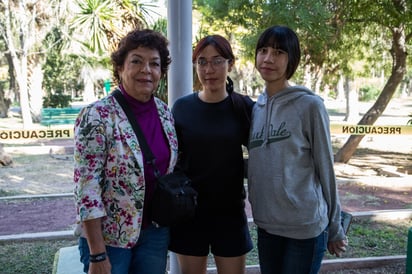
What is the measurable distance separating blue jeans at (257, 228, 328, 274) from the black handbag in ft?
1.59

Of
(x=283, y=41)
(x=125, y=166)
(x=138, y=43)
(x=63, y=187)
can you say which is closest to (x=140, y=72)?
(x=138, y=43)

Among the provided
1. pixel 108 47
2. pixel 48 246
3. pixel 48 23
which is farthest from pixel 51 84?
pixel 48 246

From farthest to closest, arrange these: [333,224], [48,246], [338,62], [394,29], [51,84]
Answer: [51,84] → [338,62] → [394,29] → [48,246] → [333,224]

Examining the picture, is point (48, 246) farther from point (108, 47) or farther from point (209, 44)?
point (108, 47)

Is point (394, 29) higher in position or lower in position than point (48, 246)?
higher

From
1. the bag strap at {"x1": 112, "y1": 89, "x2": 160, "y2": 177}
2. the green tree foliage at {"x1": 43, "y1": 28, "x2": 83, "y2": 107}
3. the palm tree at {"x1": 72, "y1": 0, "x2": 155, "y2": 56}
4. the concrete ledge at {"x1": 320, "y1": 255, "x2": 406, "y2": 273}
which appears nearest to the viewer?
the bag strap at {"x1": 112, "y1": 89, "x2": 160, "y2": 177}

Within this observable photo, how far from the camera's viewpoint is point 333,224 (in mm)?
2123

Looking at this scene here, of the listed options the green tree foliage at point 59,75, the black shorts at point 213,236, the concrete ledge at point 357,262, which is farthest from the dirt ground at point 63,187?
the green tree foliage at point 59,75

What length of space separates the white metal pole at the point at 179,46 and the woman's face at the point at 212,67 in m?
0.50

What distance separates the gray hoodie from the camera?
199 centimetres

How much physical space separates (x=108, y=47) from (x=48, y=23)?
1070cm

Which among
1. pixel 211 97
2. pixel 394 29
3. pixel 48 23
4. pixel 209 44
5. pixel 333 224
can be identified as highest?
pixel 48 23

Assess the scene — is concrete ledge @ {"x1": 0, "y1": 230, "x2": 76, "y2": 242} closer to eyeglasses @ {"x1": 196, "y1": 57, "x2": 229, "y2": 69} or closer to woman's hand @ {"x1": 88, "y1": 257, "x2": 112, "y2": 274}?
woman's hand @ {"x1": 88, "y1": 257, "x2": 112, "y2": 274}

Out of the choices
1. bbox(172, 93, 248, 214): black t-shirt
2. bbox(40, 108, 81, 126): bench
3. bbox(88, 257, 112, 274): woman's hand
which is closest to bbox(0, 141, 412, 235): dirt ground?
bbox(172, 93, 248, 214): black t-shirt
